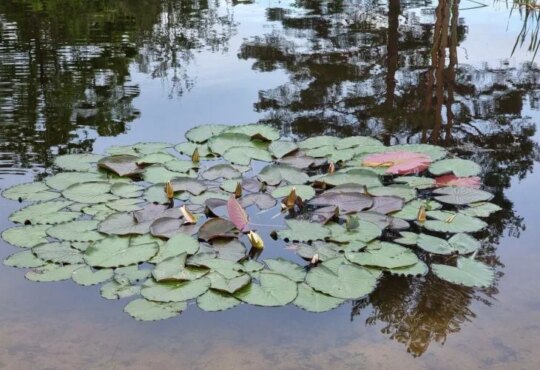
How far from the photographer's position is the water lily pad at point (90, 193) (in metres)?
2.89

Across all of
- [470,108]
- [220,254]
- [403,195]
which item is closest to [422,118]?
[470,108]

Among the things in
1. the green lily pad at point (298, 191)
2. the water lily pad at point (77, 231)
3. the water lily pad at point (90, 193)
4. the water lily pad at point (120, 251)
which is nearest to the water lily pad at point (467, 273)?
the green lily pad at point (298, 191)

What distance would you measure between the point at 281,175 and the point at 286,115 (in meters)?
0.96

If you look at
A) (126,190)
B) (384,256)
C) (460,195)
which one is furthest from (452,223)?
(126,190)

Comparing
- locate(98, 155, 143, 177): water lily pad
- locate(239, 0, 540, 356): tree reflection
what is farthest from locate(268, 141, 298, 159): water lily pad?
locate(98, 155, 143, 177): water lily pad

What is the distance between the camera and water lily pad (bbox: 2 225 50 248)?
8.44ft

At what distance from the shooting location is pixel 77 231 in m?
2.64

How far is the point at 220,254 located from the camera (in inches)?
98.1

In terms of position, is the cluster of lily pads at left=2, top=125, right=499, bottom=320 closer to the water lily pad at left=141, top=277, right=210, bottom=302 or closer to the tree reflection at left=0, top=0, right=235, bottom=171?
the water lily pad at left=141, top=277, right=210, bottom=302

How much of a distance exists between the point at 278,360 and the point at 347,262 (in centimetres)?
57

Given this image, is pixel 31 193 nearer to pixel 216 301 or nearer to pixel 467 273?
pixel 216 301

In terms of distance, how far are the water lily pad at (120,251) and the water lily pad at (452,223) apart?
108cm

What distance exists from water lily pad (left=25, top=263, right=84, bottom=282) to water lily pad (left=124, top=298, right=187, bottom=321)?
318mm

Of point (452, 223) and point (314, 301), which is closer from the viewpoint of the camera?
point (314, 301)
